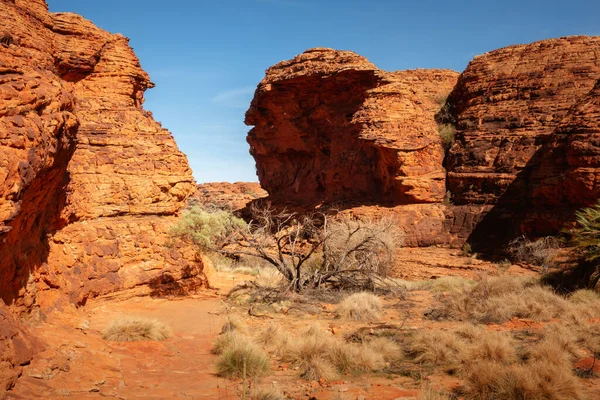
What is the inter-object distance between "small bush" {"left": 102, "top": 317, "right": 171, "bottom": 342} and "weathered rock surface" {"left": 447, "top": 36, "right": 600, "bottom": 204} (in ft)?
59.1

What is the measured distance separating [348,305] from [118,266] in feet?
17.6

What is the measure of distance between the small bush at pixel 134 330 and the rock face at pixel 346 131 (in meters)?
17.0

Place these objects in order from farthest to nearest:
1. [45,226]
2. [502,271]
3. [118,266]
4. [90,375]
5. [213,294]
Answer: [502,271]
[213,294]
[118,266]
[45,226]
[90,375]

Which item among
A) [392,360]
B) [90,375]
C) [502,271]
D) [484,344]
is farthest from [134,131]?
[502,271]

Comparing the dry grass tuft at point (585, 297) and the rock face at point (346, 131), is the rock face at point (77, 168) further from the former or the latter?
the rock face at point (346, 131)

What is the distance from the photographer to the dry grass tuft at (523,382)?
210 inches

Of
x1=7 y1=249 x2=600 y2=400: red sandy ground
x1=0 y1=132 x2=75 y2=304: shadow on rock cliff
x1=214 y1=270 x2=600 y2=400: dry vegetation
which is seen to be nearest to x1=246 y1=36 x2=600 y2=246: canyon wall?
x1=214 y1=270 x2=600 y2=400: dry vegetation

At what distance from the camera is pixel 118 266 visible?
1067 centimetres

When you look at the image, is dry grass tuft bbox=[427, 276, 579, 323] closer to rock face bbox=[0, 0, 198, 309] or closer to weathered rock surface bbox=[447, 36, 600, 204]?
rock face bbox=[0, 0, 198, 309]

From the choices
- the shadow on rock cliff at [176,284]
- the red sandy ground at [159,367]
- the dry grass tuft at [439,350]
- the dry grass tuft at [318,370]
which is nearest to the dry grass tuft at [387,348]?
the dry grass tuft at [439,350]

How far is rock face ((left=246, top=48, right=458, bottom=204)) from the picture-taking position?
77.1 feet

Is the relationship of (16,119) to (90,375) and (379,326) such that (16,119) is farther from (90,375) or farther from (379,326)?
(379,326)

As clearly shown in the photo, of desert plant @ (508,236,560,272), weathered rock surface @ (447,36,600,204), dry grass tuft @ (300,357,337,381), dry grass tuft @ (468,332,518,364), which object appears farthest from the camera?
weathered rock surface @ (447,36,600,204)

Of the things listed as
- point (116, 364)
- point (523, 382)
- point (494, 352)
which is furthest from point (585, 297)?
point (116, 364)
